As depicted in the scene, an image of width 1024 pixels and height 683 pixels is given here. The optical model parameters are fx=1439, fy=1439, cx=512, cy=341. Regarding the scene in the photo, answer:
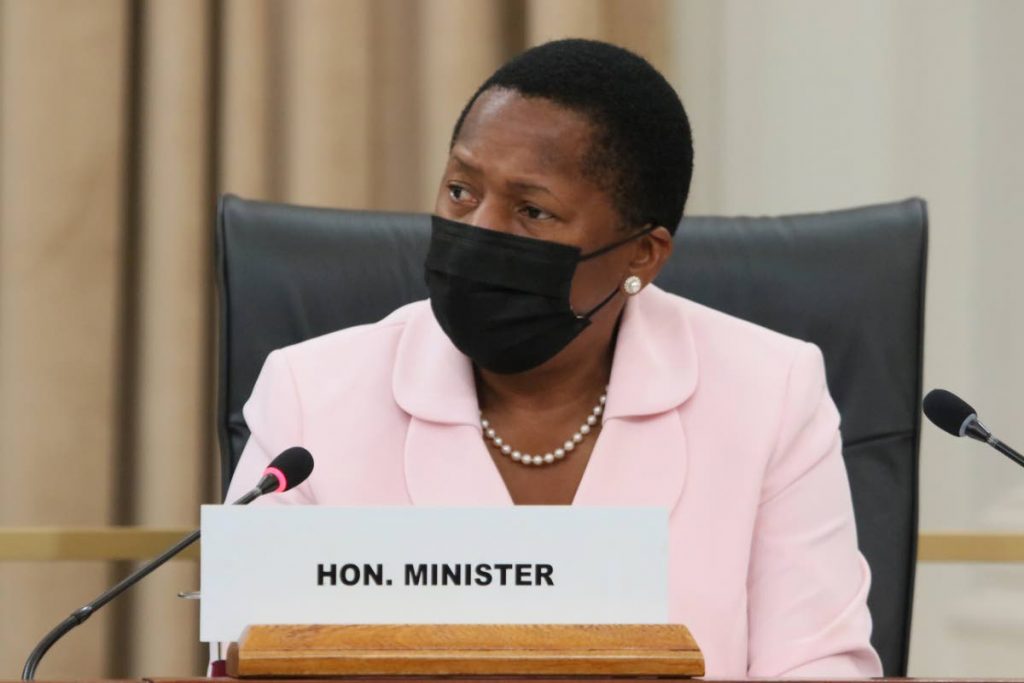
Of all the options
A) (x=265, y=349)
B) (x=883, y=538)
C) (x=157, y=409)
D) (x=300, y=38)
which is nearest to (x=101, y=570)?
(x=157, y=409)

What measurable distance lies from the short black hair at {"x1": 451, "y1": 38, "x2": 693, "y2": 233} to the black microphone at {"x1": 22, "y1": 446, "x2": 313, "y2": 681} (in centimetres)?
54

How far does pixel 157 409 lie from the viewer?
246 centimetres

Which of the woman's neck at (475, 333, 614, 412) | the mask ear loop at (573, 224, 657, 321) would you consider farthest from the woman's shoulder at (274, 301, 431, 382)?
the mask ear loop at (573, 224, 657, 321)

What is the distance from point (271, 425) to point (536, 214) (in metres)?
0.40

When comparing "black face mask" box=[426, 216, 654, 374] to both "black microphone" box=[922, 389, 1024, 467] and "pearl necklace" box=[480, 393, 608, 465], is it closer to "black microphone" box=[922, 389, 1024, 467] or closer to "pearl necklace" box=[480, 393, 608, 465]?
"pearl necklace" box=[480, 393, 608, 465]

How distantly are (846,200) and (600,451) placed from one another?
1319 millimetres

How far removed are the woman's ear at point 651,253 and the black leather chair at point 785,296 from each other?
17 centimetres

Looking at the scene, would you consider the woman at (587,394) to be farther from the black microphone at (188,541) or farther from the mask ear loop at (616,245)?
the black microphone at (188,541)

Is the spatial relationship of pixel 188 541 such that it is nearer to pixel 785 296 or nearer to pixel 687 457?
pixel 687 457

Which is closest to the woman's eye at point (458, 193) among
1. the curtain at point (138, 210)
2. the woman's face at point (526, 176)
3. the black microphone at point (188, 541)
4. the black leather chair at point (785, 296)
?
the woman's face at point (526, 176)

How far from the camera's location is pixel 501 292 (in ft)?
5.43

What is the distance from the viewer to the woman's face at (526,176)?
64.1 inches

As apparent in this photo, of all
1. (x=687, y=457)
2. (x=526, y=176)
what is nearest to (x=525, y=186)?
(x=526, y=176)

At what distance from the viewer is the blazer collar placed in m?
1.66
